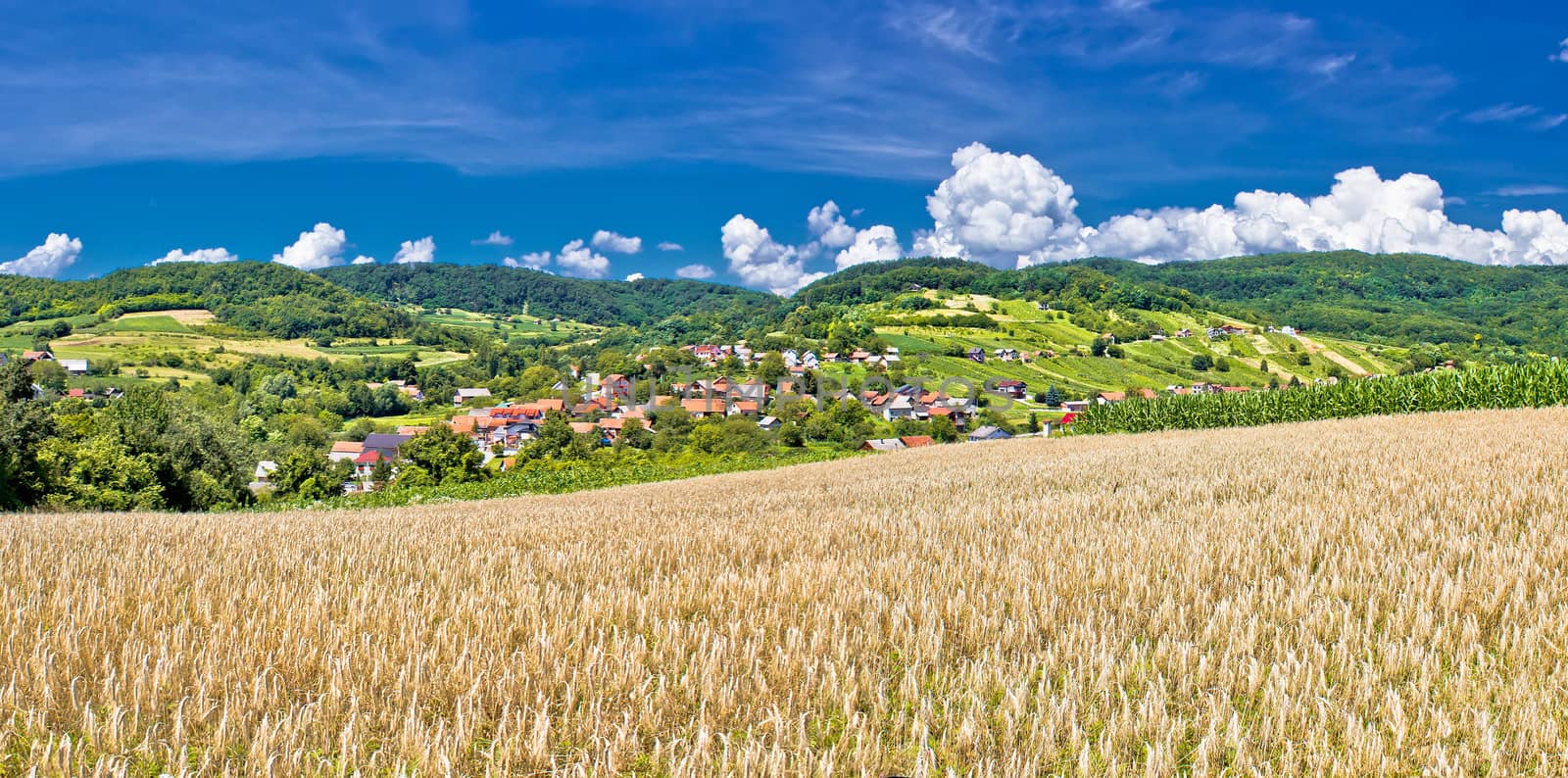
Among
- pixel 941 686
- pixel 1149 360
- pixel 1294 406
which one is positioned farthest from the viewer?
pixel 1149 360

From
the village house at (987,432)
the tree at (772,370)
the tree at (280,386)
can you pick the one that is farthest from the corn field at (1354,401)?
the tree at (280,386)

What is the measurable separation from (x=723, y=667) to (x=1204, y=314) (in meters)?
202

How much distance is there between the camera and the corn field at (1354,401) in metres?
31.9

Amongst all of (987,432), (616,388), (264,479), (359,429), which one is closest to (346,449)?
(359,429)

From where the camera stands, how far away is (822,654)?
142 inches

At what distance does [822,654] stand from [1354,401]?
46.1 m

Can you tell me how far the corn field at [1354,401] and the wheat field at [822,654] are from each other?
34.4m

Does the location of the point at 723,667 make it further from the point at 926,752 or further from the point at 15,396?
the point at 15,396

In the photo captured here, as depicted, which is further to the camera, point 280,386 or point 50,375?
point 280,386

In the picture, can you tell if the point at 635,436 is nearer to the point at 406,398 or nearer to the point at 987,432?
the point at 987,432

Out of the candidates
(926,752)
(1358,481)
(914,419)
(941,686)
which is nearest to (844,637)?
(941,686)

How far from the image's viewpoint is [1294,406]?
42.8 meters

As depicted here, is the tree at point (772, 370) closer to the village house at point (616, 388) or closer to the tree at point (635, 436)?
the village house at point (616, 388)

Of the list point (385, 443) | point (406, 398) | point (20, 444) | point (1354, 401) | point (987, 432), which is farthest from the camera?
point (406, 398)
